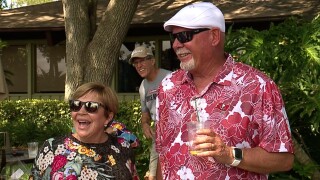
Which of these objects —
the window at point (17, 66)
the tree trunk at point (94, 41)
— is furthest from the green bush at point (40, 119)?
the window at point (17, 66)

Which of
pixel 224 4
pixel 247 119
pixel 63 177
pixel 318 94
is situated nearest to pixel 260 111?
pixel 247 119

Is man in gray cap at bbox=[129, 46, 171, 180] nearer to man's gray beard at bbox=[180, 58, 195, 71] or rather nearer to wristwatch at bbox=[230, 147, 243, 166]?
man's gray beard at bbox=[180, 58, 195, 71]

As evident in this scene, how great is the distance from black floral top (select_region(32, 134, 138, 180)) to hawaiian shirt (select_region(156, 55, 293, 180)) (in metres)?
0.42

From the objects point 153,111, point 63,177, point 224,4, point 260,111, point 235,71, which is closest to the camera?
point 260,111

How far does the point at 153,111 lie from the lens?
5484mm

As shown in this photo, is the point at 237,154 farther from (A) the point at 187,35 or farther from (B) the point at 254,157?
Answer: (A) the point at 187,35

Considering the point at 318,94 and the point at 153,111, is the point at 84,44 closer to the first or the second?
the point at 153,111

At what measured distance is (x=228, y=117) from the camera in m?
2.56

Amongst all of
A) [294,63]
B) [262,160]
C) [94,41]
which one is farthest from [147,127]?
[94,41]

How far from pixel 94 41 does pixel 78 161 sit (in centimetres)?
629

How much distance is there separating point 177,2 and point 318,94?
1076cm

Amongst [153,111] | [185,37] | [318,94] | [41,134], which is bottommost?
[41,134]

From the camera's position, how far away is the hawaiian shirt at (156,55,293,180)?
98.3 inches

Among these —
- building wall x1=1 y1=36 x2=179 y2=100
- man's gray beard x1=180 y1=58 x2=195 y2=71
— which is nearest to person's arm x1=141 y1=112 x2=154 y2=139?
man's gray beard x1=180 y1=58 x2=195 y2=71
